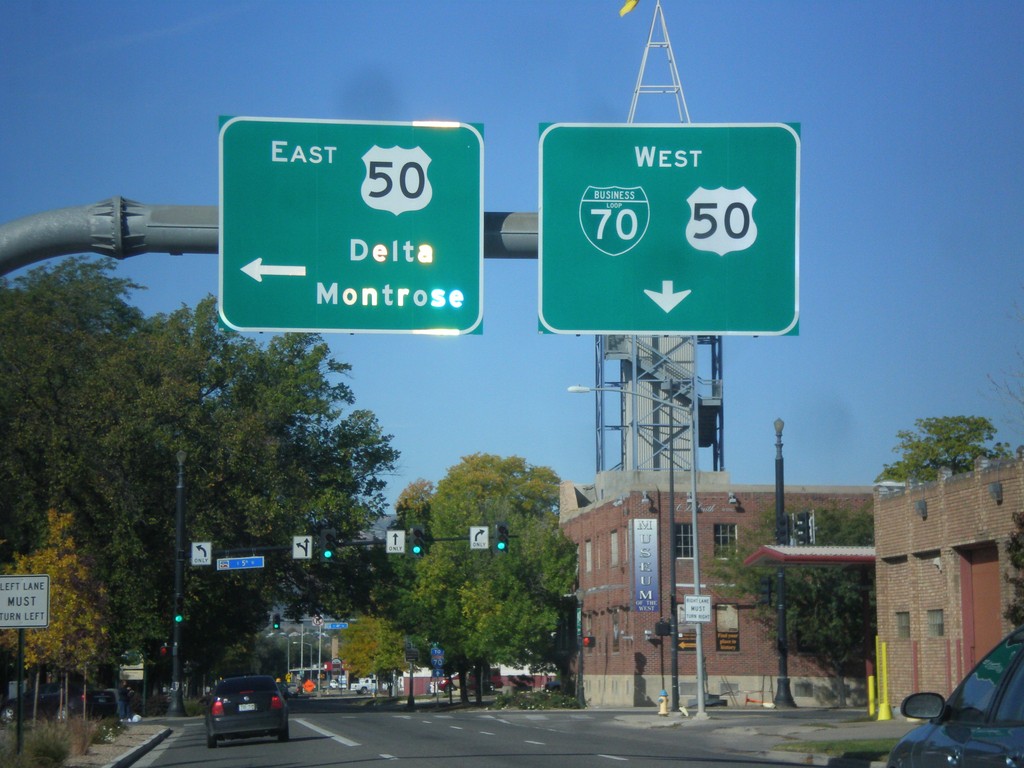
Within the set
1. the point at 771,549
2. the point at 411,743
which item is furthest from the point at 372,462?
the point at 411,743

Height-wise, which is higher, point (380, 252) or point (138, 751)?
point (380, 252)

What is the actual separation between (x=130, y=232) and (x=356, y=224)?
2.21 metres

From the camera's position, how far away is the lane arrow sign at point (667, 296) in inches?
464

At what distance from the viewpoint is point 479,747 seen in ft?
85.0

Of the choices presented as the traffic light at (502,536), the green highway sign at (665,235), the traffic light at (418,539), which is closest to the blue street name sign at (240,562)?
the traffic light at (418,539)

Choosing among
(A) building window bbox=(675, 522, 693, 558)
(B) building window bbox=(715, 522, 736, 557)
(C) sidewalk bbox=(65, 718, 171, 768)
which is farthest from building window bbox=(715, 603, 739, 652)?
(C) sidewalk bbox=(65, 718, 171, 768)

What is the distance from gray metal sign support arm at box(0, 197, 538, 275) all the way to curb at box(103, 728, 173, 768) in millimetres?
14221

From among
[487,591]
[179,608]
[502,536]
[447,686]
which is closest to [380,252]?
[502,536]

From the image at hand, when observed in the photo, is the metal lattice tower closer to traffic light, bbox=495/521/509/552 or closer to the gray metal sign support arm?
traffic light, bbox=495/521/509/552

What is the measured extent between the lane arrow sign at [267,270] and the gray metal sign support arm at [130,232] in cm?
61

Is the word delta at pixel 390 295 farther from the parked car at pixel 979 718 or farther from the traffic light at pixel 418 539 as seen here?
the traffic light at pixel 418 539

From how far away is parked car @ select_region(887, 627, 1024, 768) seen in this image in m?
6.89

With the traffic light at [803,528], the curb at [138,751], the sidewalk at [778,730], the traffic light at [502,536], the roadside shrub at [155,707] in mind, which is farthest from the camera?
the roadside shrub at [155,707]

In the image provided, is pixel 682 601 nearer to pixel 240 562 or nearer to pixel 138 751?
pixel 240 562
